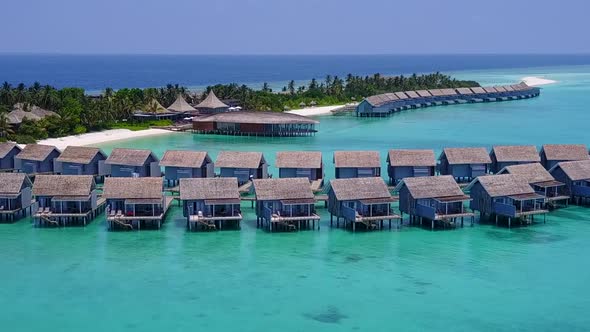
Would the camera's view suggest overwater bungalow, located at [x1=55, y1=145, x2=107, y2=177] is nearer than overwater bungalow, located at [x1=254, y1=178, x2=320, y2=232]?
No

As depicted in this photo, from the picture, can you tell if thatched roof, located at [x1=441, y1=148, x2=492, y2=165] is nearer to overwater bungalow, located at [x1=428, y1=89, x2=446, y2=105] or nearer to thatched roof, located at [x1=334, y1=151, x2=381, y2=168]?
→ thatched roof, located at [x1=334, y1=151, x2=381, y2=168]

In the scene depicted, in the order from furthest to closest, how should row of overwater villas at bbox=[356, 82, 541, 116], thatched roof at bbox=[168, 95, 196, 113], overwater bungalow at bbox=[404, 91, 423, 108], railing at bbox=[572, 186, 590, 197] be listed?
overwater bungalow at bbox=[404, 91, 423, 108], row of overwater villas at bbox=[356, 82, 541, 116], thatched roof at bbox=[168, 95, 196, 113], railing at bbox=[572, 186, 590, 197]

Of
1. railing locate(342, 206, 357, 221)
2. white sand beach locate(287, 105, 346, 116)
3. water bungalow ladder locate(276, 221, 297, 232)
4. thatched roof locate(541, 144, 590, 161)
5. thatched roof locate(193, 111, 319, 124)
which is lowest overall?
water bungalow ladder locate(276, 221, 297, 232)

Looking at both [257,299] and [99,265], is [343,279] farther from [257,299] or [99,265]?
[99,265]

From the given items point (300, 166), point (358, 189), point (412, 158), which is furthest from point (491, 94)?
point (358, 189)

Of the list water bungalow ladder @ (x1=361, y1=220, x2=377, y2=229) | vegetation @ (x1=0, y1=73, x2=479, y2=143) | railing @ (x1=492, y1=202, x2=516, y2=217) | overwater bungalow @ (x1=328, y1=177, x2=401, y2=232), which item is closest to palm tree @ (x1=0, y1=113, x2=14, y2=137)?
vegetation @ (x1=0, y1=73, x2=479, y2=143)

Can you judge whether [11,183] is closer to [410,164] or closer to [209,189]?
[209,189]

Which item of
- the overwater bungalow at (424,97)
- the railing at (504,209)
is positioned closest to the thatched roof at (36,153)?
the railing at (504,209)
